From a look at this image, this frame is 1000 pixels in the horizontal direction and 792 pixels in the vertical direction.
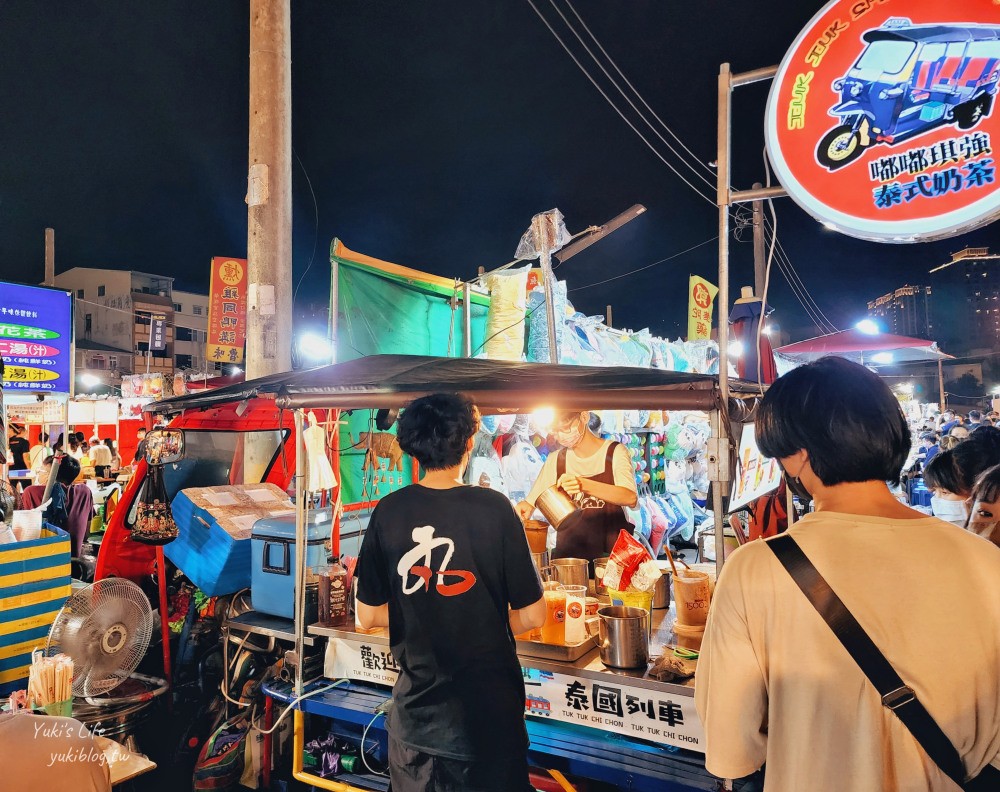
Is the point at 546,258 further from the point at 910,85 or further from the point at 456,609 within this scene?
the point at 456,609

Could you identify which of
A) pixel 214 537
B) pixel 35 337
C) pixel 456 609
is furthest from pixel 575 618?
pixel 35 337

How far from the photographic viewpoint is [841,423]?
1.52 m

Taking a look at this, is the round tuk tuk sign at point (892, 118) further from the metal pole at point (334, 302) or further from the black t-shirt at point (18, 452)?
the black t-shirt at point (18, 452)

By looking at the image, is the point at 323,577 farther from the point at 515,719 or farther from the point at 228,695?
the point at 515,719

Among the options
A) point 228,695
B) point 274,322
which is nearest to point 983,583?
point 228,695

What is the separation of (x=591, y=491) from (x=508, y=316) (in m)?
4.13

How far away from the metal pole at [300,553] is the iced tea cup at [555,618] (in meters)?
1.67

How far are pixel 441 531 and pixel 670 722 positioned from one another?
1516 millimetres

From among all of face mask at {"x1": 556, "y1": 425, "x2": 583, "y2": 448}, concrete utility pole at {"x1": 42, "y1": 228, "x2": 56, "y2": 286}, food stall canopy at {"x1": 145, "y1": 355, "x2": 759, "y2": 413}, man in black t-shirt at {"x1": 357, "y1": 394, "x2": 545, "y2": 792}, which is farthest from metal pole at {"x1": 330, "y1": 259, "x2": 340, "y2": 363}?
concrete utility pole at {"x1": 42, "y1": 228, "x2": 56, "y2": 286}

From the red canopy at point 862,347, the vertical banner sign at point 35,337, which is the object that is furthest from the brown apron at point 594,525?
the vertical banner sign at point 35,337

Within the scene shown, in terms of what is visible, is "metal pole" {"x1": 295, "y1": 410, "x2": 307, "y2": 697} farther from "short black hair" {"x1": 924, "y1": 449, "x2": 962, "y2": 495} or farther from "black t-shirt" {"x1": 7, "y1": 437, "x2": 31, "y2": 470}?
"black t-shirt" {"x1": 7, "y1": 437, "x2": 31, "y2": 470}

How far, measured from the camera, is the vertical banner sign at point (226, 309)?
32.7ft

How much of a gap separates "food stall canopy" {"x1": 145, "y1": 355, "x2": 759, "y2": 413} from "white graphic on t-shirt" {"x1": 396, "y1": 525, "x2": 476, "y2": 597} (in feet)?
3.42

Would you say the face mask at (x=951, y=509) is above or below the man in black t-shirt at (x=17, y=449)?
below
